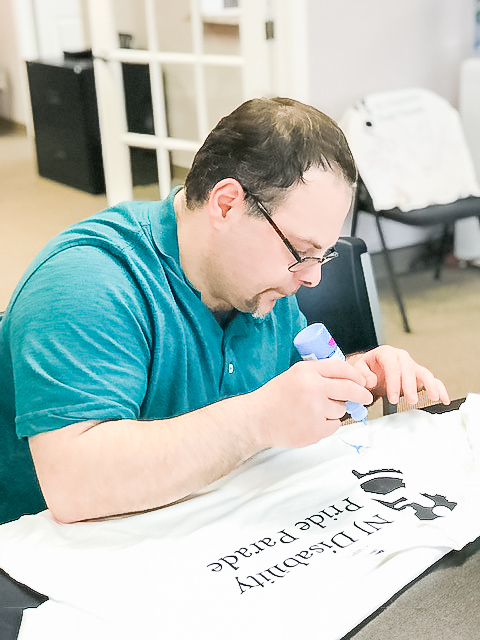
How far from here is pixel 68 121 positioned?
5.13m

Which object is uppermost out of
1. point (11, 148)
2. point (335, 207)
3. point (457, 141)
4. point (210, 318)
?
point (335, 207)

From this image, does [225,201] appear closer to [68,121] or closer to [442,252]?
[442,252]

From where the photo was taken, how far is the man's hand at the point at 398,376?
117 cm

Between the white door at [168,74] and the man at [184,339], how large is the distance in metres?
2.13

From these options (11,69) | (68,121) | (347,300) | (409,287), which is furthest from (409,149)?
(11,69)

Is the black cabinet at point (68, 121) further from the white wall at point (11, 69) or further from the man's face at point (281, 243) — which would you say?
the man's face at point (281, 243)

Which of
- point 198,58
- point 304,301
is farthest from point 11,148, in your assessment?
point 304,301

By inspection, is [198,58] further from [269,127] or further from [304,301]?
[269,127]

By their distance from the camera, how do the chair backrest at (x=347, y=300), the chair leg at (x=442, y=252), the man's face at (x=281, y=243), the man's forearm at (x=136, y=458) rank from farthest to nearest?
the chair leg at (x=442, y=252), the chair backrest at (x=347, y=300), the man's face at (x=281, y=243), the man's forearm at (x=136, y=458)

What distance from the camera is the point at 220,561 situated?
880 millimetres

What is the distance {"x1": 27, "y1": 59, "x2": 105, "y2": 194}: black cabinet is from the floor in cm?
12

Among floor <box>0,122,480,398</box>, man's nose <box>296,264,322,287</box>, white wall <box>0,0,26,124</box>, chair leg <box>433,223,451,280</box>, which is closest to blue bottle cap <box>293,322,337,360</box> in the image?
man's nose <box>296,264,322,287</box>

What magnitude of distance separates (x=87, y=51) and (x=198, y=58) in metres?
1.99

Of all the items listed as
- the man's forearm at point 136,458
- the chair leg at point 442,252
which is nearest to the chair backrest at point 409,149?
the chair leg at point 442,252
